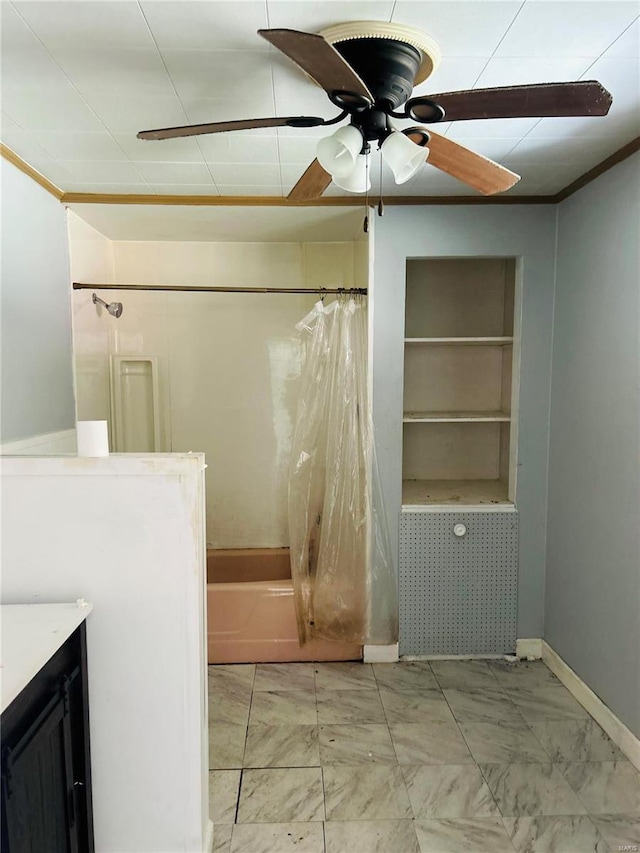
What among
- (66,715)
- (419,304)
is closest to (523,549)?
(419,304)

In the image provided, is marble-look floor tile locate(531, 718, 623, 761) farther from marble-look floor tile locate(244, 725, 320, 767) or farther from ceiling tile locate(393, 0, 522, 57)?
ceiling tile locate(393, 0, 522, 57)

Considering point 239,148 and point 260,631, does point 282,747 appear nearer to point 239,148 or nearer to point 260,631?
point 260,631

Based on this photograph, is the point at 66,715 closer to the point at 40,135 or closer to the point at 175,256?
the point at 40,135

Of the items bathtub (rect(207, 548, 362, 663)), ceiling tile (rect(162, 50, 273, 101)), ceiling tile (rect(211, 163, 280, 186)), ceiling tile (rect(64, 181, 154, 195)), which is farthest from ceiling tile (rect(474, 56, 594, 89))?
bathtub (rect(207, 548, 362, 663))

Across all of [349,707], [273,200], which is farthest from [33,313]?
[349,707]

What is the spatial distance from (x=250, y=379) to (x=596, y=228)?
6.62ft

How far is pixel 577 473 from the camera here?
223 cm

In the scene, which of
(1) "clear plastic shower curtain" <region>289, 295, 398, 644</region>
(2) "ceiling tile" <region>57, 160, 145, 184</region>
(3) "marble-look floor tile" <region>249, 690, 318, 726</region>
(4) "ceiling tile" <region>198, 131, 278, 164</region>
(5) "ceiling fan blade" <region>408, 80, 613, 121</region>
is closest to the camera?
(5) "ceiling fan blade" <region>408, 80, 613, 121</region>

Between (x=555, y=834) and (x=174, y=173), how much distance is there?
9.08 feet

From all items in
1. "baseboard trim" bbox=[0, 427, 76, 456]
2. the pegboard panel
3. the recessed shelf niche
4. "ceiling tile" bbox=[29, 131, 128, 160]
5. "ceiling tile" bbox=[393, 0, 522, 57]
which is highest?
"ceiling tile" bbox=[29, 131, 128, 160]

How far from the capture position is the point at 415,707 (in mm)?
2174

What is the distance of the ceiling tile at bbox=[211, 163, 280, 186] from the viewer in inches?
78.2

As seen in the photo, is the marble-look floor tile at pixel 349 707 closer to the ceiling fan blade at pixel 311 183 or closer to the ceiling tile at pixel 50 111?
the ceiling fan blade at pixel 311 183

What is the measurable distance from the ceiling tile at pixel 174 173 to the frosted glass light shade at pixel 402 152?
1030 millimetres
